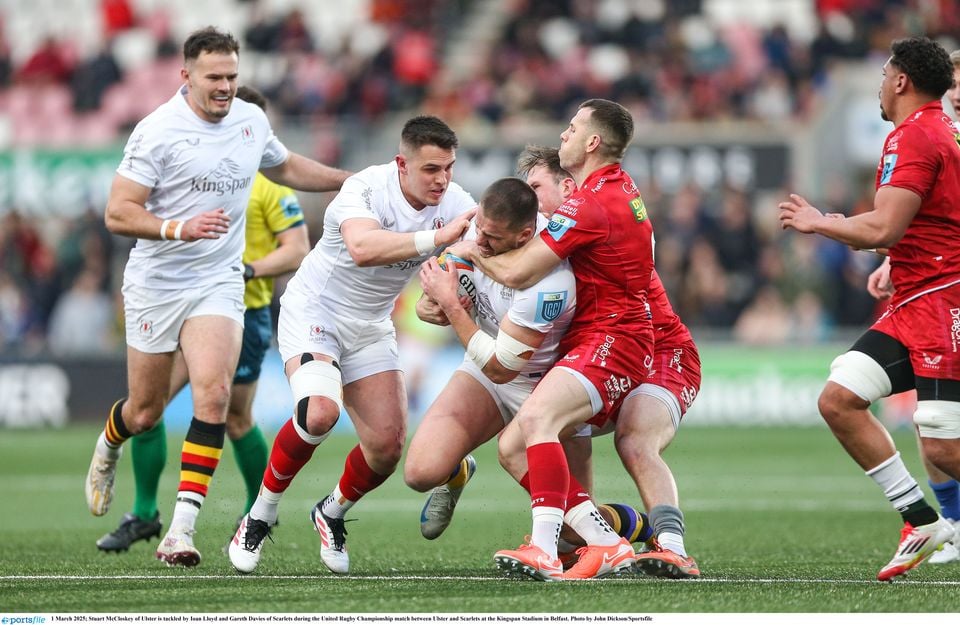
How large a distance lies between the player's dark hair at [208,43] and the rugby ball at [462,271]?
1886 millimetres

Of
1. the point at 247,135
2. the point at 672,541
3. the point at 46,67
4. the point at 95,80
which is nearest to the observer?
the point at 672,541

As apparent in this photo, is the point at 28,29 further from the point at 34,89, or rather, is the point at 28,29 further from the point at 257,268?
the point at 257,268

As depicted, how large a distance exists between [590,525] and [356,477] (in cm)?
145

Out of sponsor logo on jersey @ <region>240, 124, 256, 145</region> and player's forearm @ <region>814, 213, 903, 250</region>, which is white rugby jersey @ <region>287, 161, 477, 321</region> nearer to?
sponsor logo on jersey @ <region>240, 124, 256, 145</region>

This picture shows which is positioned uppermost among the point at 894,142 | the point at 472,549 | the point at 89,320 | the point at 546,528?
the point at 894,142

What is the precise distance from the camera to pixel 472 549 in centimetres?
866

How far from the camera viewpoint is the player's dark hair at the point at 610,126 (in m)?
7.05

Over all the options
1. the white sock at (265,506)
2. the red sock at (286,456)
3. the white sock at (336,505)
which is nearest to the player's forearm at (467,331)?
the red sock at (286,456)

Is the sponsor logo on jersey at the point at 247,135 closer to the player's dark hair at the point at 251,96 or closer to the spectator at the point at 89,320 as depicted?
the player's dark hair at the point at 251,96

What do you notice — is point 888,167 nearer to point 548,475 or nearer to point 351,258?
point 548,475

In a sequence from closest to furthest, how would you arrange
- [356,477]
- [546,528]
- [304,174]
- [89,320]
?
[546,528] < [356,477] < [304,174] < [89,320]

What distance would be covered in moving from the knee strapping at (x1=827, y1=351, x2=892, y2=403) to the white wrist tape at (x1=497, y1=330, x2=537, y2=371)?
4.88ft

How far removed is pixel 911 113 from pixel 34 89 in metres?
20.0

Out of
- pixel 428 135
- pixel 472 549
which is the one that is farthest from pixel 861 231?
pixel 472 549
